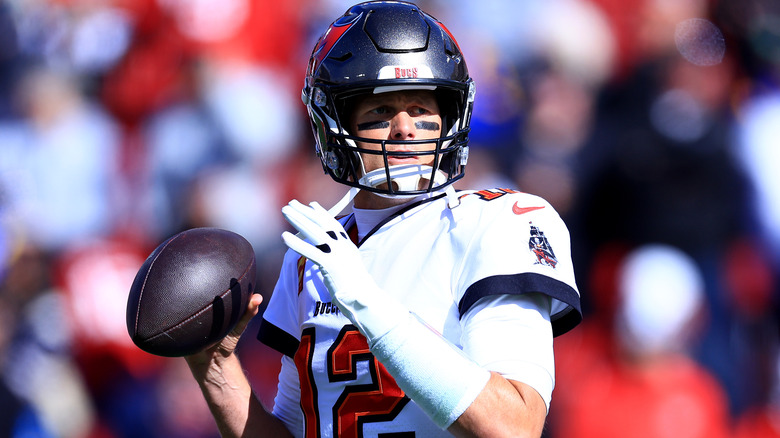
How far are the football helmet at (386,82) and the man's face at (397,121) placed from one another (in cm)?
3

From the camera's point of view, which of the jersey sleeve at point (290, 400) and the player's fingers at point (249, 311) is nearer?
the player's fingers at point (249, 311)

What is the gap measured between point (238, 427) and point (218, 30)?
3040 millimetres

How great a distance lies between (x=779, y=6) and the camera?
4.39 meters

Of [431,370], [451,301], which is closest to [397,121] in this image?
[451,301]

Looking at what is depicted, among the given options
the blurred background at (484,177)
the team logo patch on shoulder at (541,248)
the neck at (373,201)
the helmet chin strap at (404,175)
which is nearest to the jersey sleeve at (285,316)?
the neck at (373,201)

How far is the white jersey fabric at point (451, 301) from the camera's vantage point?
71.3 inches

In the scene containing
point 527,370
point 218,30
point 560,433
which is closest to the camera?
point 527,370

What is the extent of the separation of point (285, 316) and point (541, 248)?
81cm

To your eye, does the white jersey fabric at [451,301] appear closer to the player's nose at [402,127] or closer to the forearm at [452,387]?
the forearm at [452,387]

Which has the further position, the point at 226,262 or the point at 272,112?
the point at 272,112

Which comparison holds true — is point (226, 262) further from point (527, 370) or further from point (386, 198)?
point (527, 370)

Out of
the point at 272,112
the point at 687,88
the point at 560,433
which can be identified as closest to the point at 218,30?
the point at 272,112

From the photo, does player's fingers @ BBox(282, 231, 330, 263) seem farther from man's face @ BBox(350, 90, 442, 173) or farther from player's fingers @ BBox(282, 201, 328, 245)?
man's face @ BBox(350, 90, 442, 173)

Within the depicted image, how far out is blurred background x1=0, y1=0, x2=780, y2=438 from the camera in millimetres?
3990
